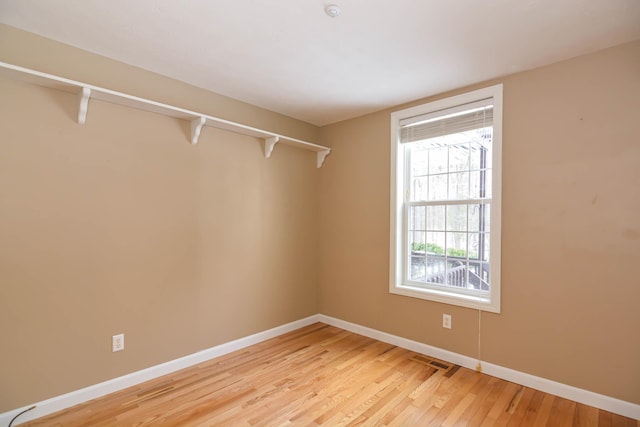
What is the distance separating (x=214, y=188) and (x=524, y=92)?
8.93 feet

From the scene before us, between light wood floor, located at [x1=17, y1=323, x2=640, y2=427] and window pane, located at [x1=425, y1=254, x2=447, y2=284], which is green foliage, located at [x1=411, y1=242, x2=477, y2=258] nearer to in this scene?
window pane, located at [x1=425, y1=254, x2=447, y2=284]

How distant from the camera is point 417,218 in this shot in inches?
126

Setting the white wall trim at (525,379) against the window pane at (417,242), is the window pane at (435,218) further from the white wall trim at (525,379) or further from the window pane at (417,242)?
the white wall trim at (525,379)

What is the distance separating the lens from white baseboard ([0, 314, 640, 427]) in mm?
2033

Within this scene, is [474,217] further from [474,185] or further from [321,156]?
[321,156]

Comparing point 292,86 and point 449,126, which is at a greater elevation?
point 292,86

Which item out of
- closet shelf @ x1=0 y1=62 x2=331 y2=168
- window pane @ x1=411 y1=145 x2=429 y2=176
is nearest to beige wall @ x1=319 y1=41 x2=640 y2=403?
window pane @ x1=411 y1=145 x2=429 y2=176

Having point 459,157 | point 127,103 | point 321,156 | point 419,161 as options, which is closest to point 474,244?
point 459,157

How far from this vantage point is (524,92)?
2.46m

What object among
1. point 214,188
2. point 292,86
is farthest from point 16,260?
point 292,86

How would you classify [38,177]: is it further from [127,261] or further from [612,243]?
[612,243]

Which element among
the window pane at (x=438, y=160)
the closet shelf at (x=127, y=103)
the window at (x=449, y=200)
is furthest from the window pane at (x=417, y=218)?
the closet shelf at (x=127, y=103)

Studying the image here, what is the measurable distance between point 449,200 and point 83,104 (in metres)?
2.98

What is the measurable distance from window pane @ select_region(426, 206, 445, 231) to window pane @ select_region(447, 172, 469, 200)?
0.16 m
